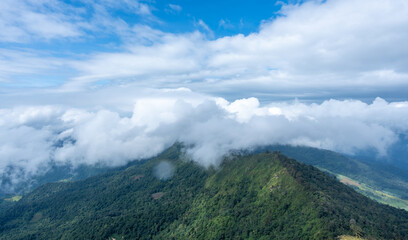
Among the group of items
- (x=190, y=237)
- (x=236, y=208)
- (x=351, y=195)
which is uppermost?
(x=351, y=195)

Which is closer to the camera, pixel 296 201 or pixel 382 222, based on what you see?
pixel 382 222

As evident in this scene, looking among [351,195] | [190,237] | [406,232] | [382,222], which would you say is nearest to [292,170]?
[351,195]

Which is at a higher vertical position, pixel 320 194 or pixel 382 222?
pixel 320 194

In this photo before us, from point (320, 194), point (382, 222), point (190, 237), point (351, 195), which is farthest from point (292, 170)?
point (190, 237)

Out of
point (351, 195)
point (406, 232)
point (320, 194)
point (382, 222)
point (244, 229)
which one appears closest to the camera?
point (406, 232)

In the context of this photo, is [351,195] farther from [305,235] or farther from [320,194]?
[305,235]

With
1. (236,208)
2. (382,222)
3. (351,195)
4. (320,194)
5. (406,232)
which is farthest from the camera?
(236,208)

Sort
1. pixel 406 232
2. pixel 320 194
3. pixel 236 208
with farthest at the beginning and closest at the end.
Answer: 1. pixel 236 208
2. pixel 320 194
3. pixel 406 232

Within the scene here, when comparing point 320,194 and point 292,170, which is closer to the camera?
point 320,194

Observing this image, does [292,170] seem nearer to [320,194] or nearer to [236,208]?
[320,194]
